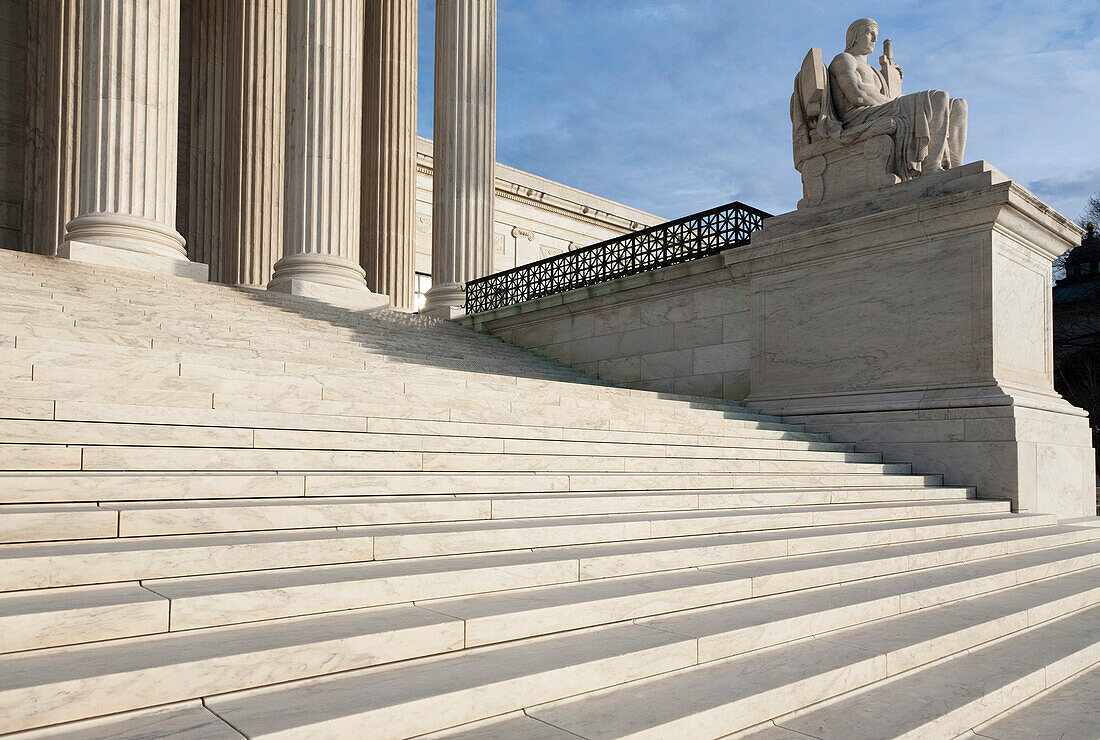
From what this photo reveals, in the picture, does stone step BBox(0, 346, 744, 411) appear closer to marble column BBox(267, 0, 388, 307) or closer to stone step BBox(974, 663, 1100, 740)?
stone step BBox(974, 663, 1100, 740)

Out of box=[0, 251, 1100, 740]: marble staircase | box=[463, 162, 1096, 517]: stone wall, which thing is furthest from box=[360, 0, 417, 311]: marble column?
box=[0, 251, 1100, 740]: marble staircase

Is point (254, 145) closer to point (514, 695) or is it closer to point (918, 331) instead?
point (918, 331)

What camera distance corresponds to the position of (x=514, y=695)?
337 cm

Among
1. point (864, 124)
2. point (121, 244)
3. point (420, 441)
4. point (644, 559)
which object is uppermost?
point (864, 124)

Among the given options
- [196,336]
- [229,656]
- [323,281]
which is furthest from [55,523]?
[323,281]

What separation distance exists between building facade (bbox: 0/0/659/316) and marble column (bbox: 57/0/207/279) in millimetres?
30

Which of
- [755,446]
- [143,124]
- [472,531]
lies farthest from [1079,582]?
[143,124]

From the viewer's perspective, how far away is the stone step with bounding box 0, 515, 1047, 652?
3.15 metres

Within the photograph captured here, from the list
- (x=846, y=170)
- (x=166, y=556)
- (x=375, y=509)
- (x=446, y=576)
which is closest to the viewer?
(x=166, y=556)

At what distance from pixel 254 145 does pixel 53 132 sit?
443 cm

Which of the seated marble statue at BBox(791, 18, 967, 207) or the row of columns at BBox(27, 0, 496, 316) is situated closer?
the seated marble statue at BBox(791, 18, 967, 207)

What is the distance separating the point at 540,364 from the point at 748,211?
15.9 ft

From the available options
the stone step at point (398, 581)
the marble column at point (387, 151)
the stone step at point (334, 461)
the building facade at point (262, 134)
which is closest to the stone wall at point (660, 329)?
the building facade at point (262, 134)

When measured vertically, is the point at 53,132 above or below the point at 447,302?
above
